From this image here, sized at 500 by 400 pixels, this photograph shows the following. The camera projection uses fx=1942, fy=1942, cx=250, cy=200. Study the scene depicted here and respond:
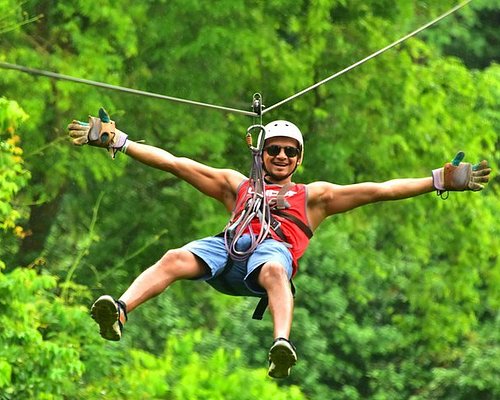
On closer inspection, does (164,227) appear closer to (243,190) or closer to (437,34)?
(437,34)

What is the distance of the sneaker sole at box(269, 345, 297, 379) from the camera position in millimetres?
8984

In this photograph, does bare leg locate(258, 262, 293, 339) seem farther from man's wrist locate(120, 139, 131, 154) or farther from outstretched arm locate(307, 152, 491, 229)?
man's wrist locate(120, 139, 131, 154)

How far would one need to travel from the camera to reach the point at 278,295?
9.25m

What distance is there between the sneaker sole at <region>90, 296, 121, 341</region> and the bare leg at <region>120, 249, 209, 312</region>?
138 mm

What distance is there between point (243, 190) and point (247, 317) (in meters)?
15.3

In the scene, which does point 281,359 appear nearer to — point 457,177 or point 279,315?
point 279,315

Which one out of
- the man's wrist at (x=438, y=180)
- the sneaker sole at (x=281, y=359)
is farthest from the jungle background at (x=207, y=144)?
the sneaker sole at (x=281, y=359)

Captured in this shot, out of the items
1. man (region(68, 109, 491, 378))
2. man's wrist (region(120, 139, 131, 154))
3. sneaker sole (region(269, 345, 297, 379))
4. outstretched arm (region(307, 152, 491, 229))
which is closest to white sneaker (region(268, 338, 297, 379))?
sneaker sole (region(269, 345, 297, 379))

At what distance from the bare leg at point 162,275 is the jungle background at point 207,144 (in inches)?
273

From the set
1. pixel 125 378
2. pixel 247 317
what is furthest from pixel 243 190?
pixel 247 317

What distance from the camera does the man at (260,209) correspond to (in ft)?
30.6

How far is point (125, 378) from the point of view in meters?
18.1

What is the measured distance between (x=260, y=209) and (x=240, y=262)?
308 mm

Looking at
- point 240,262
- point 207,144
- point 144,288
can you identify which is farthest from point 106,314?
point 207,144
